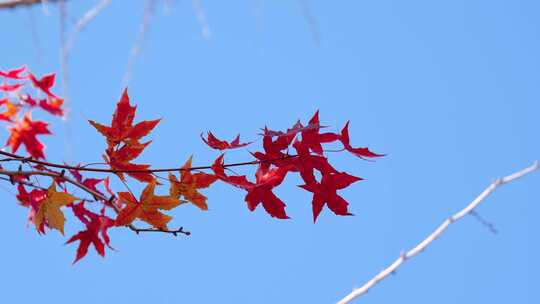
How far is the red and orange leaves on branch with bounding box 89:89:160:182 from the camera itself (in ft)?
5.51

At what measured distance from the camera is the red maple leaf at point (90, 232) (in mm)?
1821

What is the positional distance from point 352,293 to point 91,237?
2.33 ft

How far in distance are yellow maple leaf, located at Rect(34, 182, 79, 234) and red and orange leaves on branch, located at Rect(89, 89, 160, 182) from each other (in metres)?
0.12

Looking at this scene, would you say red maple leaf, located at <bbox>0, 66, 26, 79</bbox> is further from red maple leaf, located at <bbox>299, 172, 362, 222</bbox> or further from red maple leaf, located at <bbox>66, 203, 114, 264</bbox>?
red maple leaf, located at <bbox>299, 172, 362, 222</bbox>

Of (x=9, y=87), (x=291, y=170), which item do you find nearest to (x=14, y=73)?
(x=9, y=87)

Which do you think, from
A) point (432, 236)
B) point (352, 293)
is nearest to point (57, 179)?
point (352, 293)

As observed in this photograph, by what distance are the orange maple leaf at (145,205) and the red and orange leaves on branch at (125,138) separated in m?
0.05

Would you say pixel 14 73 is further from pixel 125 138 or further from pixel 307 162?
pixel 307 162

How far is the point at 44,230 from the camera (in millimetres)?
1732

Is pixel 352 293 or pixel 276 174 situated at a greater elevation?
pixel 276 174

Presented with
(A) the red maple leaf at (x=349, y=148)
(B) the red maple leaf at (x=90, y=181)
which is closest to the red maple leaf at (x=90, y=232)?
(B) the red maple leaf at (x=90, y=181)

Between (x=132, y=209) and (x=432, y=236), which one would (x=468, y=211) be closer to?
(x=432, y=236)

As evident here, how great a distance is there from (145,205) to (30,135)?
280 mm

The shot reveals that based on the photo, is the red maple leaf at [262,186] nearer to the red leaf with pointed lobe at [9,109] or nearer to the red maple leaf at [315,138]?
the red maple leaf at [315,138]
